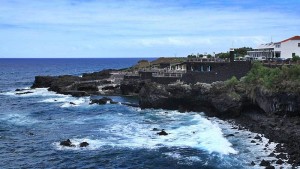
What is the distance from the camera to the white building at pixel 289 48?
8494 cm

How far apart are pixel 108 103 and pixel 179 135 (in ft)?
104

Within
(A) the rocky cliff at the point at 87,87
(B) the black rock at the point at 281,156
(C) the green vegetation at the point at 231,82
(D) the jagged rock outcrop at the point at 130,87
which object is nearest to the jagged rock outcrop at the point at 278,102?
(C) the green vegetation at the point at 231,82

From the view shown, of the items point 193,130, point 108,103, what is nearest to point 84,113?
point 108,103

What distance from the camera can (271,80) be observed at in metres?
58.9

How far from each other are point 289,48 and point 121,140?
49862mm

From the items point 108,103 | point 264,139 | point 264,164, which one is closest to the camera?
point 264,164

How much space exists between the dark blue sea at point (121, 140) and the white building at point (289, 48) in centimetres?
2921

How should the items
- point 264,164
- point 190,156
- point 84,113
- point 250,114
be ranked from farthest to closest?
1. point 84,113
2. point 250,114
3. point 190,156
4. point 264,164

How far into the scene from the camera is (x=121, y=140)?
170ft

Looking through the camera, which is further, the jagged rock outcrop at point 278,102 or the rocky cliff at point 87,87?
the rocky cliff at point 87,87

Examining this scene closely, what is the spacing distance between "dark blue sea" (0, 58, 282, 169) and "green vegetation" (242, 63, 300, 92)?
25.5 ft

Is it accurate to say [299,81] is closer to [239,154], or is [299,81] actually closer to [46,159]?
[239,154]

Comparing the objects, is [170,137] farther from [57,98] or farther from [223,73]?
[57,98]

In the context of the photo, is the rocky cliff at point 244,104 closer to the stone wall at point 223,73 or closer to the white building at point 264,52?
the stone wall at point 223,73
